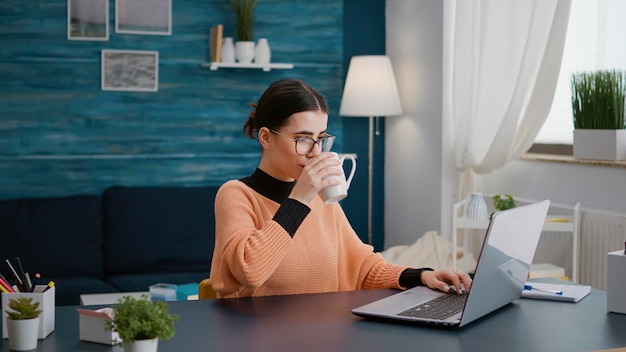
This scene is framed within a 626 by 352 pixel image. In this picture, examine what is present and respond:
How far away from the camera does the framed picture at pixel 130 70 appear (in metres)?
4.95

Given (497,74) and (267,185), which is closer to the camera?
(267,185)

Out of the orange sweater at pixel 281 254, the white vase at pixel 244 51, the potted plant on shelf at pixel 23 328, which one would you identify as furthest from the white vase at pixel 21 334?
the white vase at pixel 244 51

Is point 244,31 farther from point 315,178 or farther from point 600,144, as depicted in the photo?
point 315,178

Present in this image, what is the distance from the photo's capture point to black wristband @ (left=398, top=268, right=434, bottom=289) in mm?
2191

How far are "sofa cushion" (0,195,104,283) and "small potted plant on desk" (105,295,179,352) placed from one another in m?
3.18

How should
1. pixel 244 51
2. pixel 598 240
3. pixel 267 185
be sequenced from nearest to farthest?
1. pixel 267 185
2. pixel 598 240
3. pixel 244 51

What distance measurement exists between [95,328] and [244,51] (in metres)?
3.49

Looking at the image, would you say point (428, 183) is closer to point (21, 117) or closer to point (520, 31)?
point (520, 31)

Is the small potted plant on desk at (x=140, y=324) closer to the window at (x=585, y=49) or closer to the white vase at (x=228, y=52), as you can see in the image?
the window at (x=585, y=49)

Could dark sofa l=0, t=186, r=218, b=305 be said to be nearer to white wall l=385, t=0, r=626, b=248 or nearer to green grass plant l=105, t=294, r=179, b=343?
white wall l=385, t=0, r=626, b=248

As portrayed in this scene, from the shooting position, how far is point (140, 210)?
15.7 ft

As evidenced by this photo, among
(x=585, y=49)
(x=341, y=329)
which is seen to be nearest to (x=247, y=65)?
(x=585, y=49)

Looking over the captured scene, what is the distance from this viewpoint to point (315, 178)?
2.03 m

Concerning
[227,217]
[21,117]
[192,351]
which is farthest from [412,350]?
[21,117]
